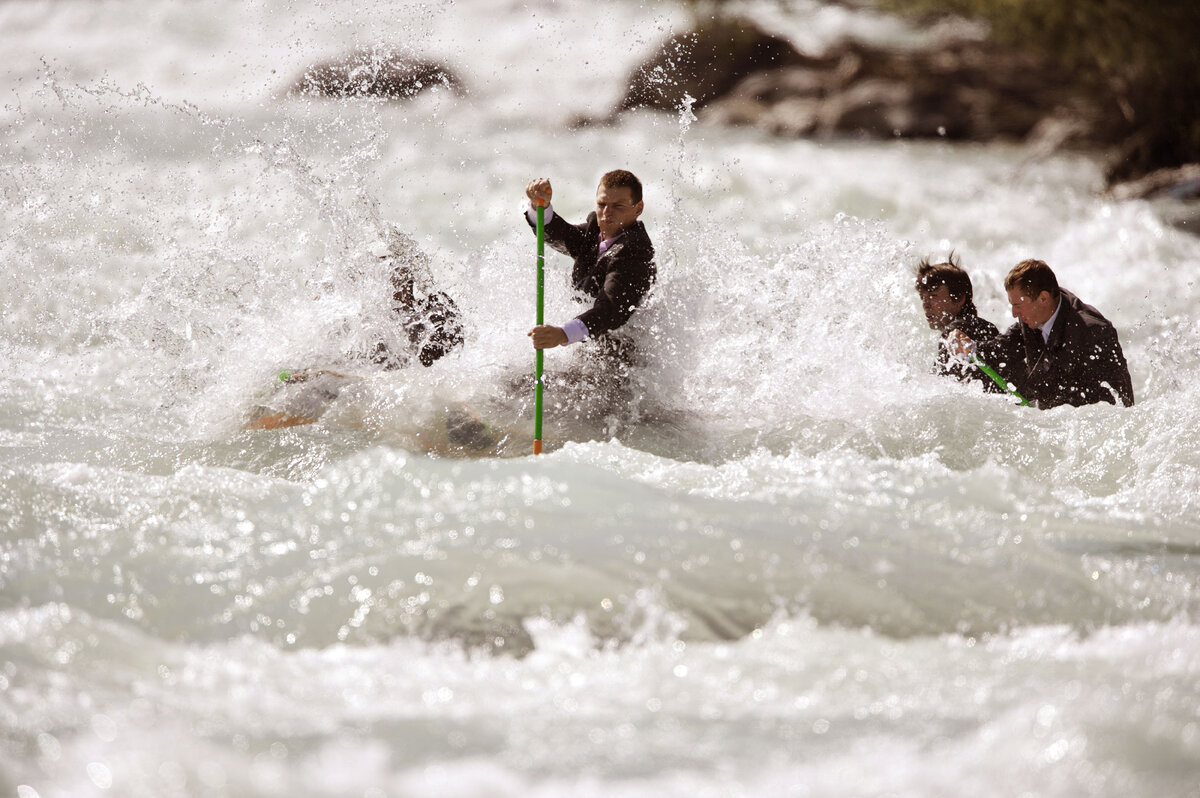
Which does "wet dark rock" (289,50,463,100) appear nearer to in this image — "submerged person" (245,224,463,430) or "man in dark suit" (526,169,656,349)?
"submerged person" (245,224,463,430)

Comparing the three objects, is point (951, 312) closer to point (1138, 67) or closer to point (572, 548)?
point (572, 548)

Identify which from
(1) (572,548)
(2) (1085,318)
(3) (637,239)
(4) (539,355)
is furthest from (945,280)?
(1) (572,548)

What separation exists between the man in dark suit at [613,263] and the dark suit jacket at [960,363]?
1.50m

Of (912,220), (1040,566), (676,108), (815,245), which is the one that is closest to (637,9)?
(676,108)

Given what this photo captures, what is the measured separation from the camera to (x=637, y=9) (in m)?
18.8

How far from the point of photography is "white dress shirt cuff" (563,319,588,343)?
4.69 m

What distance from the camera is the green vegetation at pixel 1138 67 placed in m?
12.5

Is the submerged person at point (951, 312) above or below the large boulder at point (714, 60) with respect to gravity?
below

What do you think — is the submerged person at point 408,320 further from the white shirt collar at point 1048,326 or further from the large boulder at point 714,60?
the large boulder at point 714,60

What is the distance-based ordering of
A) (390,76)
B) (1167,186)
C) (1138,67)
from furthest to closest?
1. (390,76)
2. (1138,67)
3. (1167,186)

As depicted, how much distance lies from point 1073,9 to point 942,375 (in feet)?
35.0

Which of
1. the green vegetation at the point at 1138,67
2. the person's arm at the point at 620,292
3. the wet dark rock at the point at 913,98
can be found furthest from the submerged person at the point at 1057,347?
the wet dark rock at the point at 913,98

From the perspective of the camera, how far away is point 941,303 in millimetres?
5141

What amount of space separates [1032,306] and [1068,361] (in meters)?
0.32
